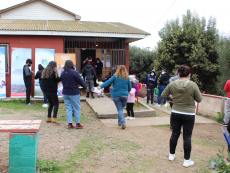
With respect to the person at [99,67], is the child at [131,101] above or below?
below

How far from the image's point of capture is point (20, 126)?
Result: 3.21 m

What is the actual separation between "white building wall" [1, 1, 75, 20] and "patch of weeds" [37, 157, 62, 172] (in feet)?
50.8

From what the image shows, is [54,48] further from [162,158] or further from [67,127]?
[162,158]

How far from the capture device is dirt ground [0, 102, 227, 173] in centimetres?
380

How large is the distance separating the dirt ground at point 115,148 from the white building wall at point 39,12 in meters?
12.1

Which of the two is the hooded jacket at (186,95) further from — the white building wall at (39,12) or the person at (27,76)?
the white building wall at (39,12)

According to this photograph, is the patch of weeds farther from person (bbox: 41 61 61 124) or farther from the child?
the child

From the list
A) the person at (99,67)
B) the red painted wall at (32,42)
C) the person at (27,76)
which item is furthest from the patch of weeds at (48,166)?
the person at (99,67)

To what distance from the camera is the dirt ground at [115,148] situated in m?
3.80

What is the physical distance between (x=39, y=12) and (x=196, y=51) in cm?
1234

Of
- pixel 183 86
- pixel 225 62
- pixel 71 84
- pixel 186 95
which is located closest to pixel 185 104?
pixel 186 95

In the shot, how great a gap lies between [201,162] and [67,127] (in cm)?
343

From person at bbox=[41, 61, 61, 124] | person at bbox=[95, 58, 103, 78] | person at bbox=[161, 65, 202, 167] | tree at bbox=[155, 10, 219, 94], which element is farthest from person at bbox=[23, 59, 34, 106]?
tree at bbox=[155, 10, 219, 94]

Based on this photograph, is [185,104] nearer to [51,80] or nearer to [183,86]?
[183,86]
